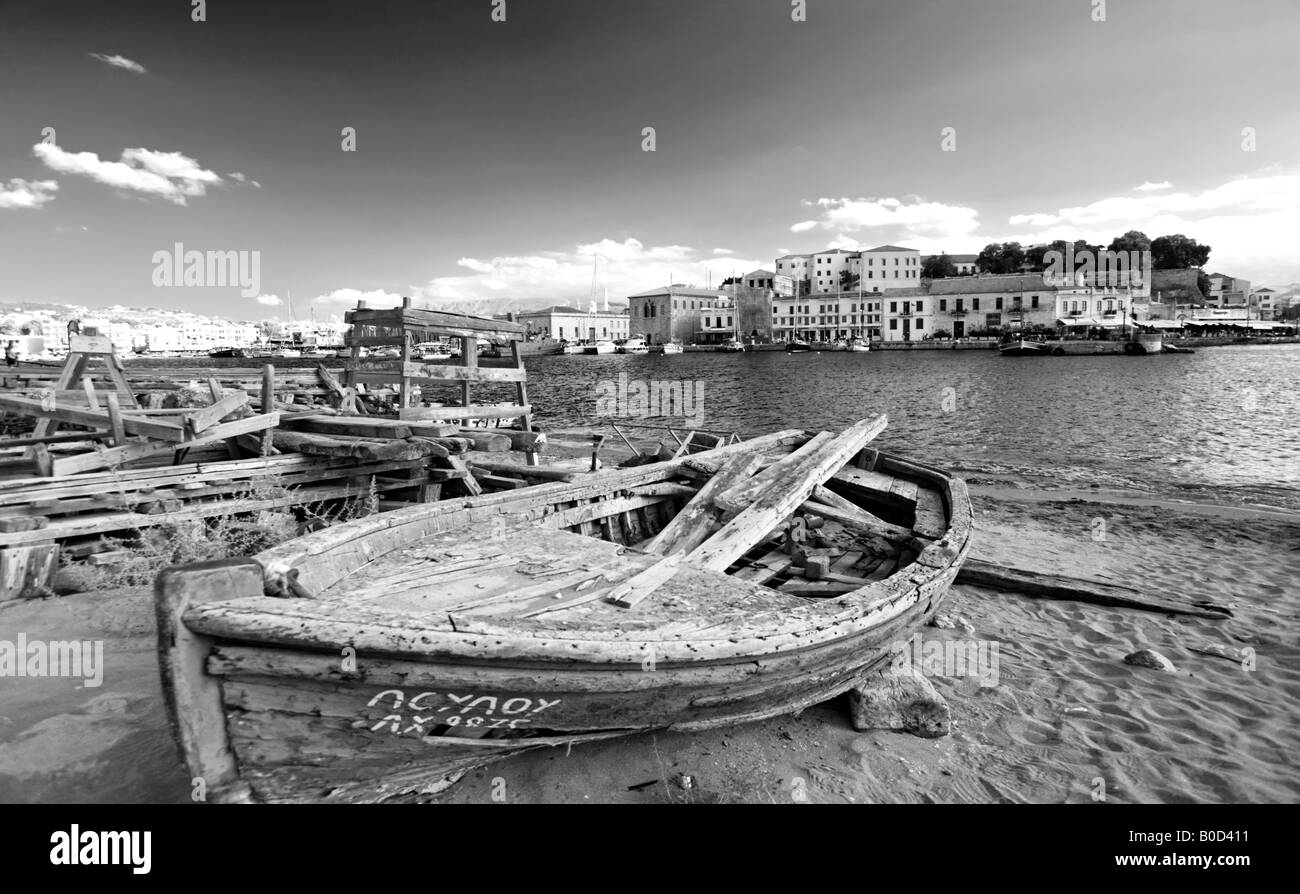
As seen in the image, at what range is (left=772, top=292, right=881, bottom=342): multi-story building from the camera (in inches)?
4257

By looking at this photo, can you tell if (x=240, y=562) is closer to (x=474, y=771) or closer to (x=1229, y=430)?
(x=474, y=771)

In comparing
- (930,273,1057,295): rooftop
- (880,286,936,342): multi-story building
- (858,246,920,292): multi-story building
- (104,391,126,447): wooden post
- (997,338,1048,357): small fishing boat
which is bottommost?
(104,391,126,447): wooden post

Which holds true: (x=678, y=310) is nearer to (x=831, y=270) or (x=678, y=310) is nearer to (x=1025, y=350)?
(x=831, y=270)

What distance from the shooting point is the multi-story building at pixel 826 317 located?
4257 inches

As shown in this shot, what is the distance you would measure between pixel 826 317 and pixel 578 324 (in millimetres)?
56783

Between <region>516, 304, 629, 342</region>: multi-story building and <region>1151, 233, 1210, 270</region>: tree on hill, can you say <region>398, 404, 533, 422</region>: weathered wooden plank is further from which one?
<region>1151, 233, 1210, 270</region>: tree on hill

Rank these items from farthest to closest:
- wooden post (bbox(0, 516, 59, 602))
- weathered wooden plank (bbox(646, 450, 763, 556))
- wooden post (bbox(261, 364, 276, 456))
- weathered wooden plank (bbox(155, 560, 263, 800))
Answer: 1. wooden post (bbox(261, 364, 276, 456))
2. wooden post (bbox(0, 516, 59, 602))
3. weathered wooden plank (bbox(646, 450, 763, 556))
4. weathered wooden plank (bbox(155, 560, 263, 800))

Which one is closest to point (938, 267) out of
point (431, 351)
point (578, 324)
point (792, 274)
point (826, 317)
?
point (792, 274)

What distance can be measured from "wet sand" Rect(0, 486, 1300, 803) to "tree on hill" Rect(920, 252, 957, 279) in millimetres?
137821

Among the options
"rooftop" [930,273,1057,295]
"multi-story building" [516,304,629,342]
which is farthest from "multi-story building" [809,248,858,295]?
"multi-story building" [516,304,629,342]
